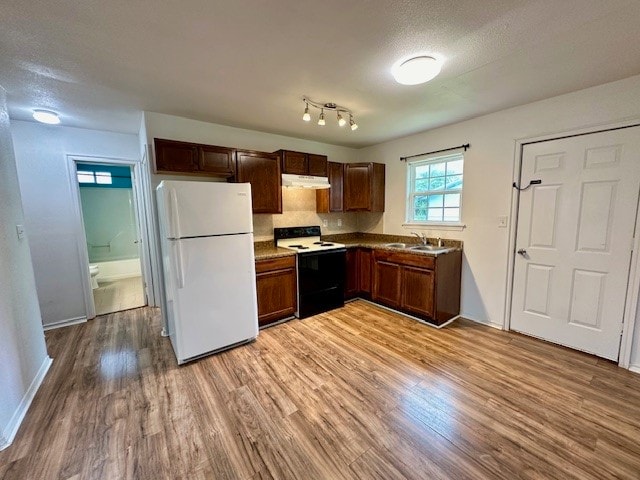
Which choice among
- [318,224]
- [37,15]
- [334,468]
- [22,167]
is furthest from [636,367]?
[22,167]

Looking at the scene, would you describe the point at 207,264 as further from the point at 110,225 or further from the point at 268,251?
the point at 110,225

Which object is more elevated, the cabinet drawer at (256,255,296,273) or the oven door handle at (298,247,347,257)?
the oven door handle at (298,247,347,257)

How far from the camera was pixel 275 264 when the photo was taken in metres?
3.14

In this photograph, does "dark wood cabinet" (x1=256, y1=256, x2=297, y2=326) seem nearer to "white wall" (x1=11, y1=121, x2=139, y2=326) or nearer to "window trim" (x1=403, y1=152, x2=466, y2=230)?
"window trim" (x1=403, y1=152, x2=466, y2=230)

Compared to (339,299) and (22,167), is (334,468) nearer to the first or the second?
(339,299)

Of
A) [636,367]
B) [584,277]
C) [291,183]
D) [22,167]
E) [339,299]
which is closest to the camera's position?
[636,367]

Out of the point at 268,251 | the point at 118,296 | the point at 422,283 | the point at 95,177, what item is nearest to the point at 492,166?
the point at 422,283

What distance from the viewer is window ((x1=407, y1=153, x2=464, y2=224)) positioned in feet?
11.1

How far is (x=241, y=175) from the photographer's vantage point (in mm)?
3127

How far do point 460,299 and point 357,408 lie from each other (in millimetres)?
2208

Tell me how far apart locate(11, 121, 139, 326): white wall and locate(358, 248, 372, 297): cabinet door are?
12.1 feet

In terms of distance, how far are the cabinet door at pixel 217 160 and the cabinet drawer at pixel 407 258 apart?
2216 millimetres

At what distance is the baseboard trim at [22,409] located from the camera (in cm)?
161

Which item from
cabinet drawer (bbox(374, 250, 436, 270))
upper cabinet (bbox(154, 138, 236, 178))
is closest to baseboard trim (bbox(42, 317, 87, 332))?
upper cabinet (bbox(154, 138, 236, 178))
